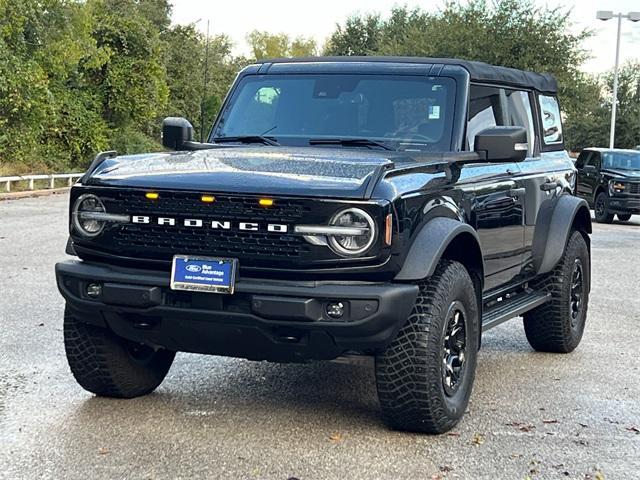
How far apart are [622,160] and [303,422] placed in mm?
21007

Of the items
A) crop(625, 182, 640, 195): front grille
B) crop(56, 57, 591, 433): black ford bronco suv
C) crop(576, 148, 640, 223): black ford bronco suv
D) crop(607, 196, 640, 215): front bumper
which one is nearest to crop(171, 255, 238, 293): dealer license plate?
crop(56, 57, 591, 433): black ford bronco suv

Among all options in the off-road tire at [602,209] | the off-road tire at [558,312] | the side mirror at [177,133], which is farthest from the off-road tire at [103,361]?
the off-road tire at [602,209]

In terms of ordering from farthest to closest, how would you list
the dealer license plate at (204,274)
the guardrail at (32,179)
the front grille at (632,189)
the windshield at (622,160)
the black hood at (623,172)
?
the guardrail at (32,179) < the windshield at (622,160) < the black hood at (623,172) < the front grille at (632,189) < the dealer license plate at (204,274)

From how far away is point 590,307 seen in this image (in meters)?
10.1

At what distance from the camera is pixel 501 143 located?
19.4ft

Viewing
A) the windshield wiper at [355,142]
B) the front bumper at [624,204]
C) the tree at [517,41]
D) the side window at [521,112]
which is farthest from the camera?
the tree at [517,41]

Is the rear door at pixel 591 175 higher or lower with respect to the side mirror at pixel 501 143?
lower

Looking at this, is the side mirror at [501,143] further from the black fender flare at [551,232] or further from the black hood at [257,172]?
the black fender flare at [551,232]

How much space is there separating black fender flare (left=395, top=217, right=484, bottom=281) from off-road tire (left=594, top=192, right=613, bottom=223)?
19706mm

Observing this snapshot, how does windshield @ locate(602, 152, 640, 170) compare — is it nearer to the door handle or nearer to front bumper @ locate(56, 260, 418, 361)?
the door handle

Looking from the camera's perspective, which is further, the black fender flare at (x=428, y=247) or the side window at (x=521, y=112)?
the side window at (x=521, y=112)

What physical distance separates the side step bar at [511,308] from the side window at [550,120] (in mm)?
1344

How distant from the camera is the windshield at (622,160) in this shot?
80.9 feet

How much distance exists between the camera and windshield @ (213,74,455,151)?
622 cm
